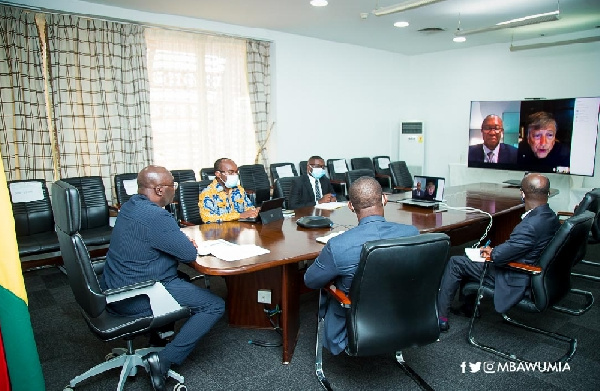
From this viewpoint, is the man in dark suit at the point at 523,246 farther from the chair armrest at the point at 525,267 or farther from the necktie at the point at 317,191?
the necktie at the point at 317,191

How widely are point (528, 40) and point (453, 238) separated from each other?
451 cm

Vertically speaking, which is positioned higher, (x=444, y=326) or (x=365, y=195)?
(x=365, y=195)

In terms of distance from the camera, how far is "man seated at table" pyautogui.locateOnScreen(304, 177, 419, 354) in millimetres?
1941

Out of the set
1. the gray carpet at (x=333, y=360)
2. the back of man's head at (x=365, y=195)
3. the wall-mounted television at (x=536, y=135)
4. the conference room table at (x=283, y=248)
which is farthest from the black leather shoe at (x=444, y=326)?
the wall-mounted television at (x=536, y=135)

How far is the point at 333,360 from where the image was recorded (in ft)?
8.52

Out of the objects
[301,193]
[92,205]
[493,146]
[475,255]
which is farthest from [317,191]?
[493,146]

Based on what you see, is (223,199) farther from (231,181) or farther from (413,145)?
(413,145)

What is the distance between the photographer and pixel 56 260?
14.1ft

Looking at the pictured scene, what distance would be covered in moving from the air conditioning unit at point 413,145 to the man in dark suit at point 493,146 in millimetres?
1106

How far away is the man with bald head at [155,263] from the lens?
2.22m

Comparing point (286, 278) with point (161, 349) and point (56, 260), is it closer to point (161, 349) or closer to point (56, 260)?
point (161, 349)

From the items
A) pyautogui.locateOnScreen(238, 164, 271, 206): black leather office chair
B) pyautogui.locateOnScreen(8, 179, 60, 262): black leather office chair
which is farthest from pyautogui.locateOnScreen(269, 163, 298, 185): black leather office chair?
pyautogui.locateOnScreen(8, 179, 60, 262): black leather office chair

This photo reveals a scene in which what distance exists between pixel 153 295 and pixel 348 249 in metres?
1.03

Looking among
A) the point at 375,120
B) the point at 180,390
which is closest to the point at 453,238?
the point at 180,390
